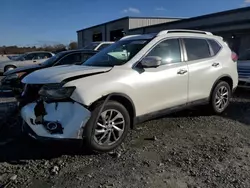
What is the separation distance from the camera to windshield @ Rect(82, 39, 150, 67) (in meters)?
4.60

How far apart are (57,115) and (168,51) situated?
2332 millimetres

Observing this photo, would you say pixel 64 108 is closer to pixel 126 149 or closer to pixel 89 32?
pixel 126 149

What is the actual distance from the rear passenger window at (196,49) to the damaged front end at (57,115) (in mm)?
2545

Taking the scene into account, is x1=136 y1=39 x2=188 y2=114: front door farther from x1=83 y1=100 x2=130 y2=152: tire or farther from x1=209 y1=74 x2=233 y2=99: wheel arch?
x1=209 y1=74 x2=233 y2=99: wheel arch

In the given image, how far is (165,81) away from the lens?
4703mm

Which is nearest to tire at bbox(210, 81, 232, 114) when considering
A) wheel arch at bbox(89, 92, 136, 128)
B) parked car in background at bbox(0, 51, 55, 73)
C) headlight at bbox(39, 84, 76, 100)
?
wheel arch at bbox(89, 92, 136, 128)

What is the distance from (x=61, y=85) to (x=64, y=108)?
32 centimetres

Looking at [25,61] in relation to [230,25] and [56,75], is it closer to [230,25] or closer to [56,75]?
[230,25]

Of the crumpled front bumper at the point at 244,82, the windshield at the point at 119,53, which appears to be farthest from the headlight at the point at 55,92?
the crumpled front bumper at the point at 244,82

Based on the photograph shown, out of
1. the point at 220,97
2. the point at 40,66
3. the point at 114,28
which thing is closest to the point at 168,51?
the point at 220,97

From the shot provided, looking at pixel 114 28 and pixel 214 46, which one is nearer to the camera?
pixel 214 46

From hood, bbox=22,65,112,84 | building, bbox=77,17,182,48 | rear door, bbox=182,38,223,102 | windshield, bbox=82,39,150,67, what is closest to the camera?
hood, bbox=22,65,112,84

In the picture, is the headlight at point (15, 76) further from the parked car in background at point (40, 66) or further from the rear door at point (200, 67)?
the rear door at point (200, 67)

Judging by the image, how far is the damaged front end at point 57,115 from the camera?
12.0 ft
